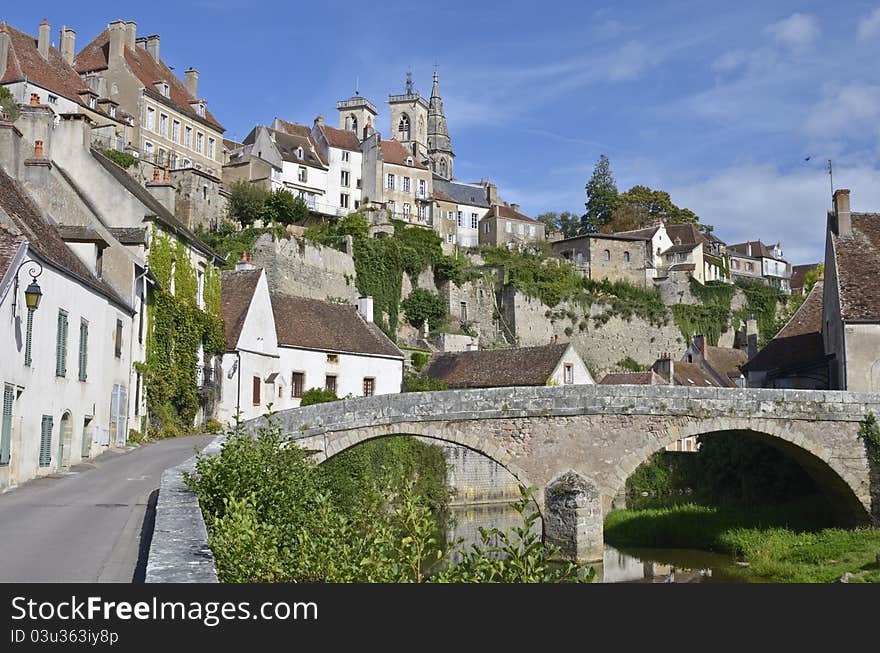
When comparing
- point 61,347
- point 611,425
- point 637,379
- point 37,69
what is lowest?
point 611,425

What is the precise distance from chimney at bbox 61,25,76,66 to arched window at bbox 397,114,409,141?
161 feet

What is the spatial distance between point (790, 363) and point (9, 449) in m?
24.6

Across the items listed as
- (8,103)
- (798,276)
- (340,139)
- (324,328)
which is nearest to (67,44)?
(8,103)

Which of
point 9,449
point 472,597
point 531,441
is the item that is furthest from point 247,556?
point 531,441

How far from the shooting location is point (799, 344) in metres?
31.5

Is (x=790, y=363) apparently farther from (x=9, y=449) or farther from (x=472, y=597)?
(x=472, y=597)

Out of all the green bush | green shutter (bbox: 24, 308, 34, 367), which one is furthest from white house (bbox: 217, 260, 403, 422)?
green shutter (bbox: 24, 308, 34, 367)

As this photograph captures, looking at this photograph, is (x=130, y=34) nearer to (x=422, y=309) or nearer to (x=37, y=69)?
(x=37, y=69)

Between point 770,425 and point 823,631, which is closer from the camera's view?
point 823,631

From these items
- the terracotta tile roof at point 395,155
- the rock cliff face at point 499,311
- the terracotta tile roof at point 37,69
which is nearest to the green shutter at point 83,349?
the rock cliff face at point 499,311

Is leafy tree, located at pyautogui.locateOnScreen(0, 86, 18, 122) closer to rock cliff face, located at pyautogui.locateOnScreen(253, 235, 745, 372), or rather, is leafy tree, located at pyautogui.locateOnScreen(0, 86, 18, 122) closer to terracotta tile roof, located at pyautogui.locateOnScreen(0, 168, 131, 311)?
rock cliff face, located at pyautogui.locateOnScreen(253, 235, 745, 372)

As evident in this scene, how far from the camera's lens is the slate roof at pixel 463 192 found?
249 ft

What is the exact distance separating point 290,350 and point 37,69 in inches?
930

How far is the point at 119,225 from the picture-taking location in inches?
948
